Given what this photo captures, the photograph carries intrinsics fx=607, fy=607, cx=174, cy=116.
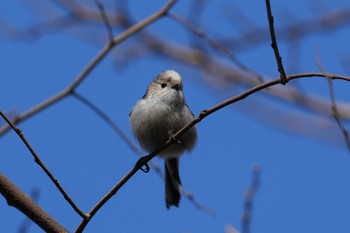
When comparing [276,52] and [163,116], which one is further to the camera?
[163,116]

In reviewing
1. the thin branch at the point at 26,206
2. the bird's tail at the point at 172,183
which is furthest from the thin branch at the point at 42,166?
the bird's tail at the point at 172,183

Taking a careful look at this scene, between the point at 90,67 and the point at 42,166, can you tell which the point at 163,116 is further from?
the point at 42,166

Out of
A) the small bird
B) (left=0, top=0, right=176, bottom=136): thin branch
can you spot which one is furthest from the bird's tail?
(left=0, top=0, right=176, bottom=136): thin branch

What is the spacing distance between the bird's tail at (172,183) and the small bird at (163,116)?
328 mm

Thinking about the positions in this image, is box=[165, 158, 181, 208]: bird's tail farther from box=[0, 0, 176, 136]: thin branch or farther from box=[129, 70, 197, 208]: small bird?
box=[0, 0, 176, 136]: thin branch

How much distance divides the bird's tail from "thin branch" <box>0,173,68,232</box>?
5.69 feet

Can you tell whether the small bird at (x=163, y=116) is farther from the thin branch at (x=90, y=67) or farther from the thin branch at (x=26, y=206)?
the thin branch at (x=26, y=206)

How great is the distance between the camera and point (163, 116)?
11.5 ft

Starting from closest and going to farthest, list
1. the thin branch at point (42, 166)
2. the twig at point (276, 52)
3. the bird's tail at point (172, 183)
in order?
the twig at point (276, 52), the thin branch at point (42, 166), the bird's tail at point (172, 183)

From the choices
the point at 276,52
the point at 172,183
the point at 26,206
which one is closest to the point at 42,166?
the point at 26,206

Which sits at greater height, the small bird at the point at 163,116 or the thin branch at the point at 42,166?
the small bird at the point at 163,116

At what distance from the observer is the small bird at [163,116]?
11.5ft

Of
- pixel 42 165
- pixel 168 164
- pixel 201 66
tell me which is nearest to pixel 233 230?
pixel 42 165

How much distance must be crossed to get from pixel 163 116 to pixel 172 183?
2.60 ft
